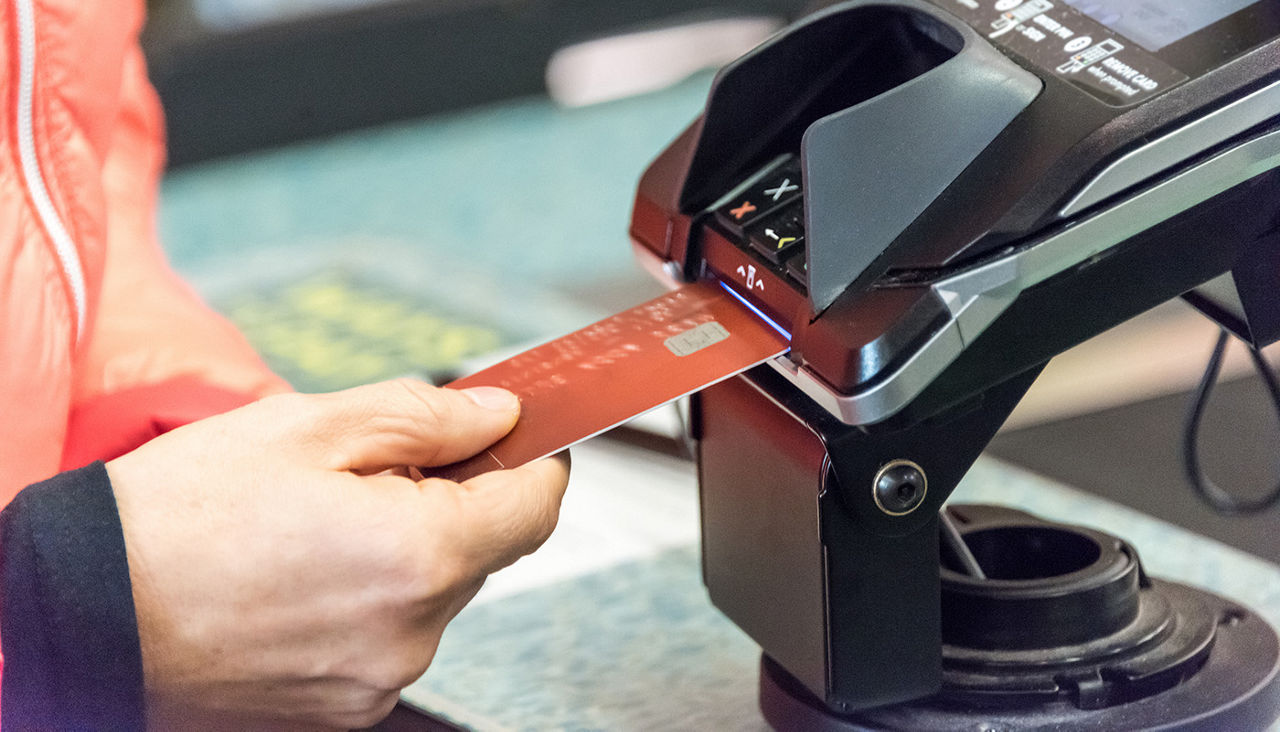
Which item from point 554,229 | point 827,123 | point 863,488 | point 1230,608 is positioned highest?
point 827,123

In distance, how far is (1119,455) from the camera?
35.6 inches

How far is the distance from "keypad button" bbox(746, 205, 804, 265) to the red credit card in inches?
1.0

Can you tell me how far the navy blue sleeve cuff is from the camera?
40 cm

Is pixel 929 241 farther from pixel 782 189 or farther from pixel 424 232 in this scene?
pixel 424 232

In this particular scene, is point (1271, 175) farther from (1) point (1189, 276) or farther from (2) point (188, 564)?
(2) point (188, 564)

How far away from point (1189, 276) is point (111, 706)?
39 cm

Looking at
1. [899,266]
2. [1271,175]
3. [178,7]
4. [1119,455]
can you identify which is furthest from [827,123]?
[178,7]

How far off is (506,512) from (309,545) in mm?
66

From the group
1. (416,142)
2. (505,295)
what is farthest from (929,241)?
(416,142)

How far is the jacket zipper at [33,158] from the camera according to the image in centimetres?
53

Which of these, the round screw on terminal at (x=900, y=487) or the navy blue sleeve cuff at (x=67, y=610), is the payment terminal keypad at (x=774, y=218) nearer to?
the round screw on terminal at (x=900, y=487)

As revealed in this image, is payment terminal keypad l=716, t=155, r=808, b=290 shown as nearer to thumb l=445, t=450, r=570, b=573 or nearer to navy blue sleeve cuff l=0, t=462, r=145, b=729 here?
thumb l=445, t=450, r=570, b=573

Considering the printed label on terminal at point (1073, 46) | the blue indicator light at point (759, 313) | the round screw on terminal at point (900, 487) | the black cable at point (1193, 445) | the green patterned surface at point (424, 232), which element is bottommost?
the green patterned surface at point (424, 232)

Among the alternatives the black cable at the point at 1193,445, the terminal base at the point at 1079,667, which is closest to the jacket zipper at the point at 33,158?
the terminal base at the point at 1079,667
